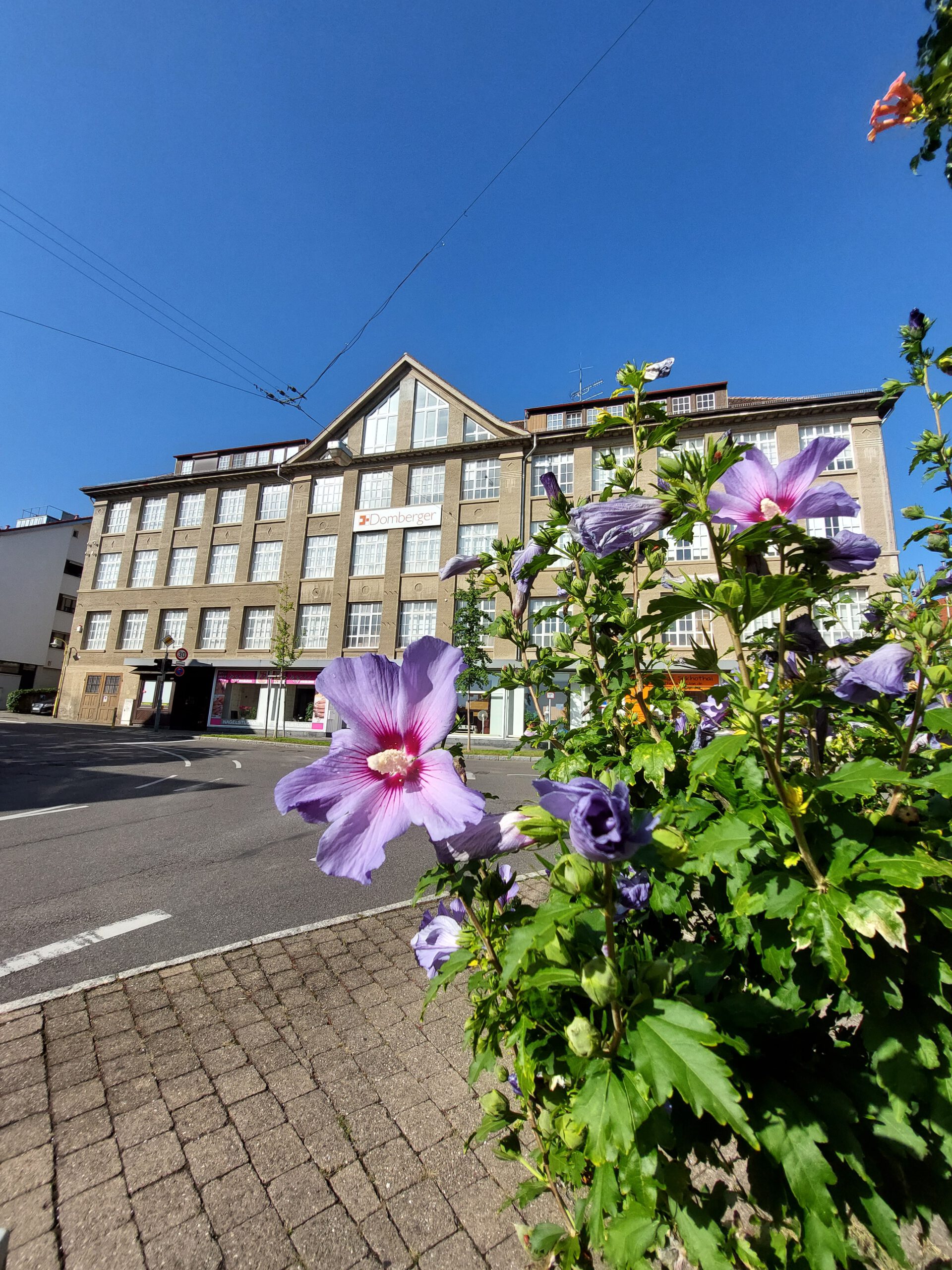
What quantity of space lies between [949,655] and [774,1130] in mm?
1261

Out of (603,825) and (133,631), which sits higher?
(133,631)

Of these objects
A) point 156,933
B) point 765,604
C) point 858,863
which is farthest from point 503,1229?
point 156,933

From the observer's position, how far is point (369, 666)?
1067 mm

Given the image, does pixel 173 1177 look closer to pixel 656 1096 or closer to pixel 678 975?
pixel 678 975

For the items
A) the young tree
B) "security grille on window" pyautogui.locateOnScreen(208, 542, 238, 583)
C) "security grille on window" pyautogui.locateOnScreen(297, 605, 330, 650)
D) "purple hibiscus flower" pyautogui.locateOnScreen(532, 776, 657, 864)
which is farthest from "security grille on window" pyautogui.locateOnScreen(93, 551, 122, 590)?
"purple hibiscus flower" pyautogui.locateOnScreen(532, 776, 657, 864)

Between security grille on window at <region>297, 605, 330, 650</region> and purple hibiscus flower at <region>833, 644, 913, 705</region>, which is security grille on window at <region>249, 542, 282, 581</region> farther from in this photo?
purple hibiscus flower at <region>833, 644, 913, 705</region>

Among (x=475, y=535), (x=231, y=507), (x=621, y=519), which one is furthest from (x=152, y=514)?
(x=621, y=519)

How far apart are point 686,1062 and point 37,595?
53.0 metres

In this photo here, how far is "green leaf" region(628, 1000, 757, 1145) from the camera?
776mm

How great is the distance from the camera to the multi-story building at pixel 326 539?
27.3m

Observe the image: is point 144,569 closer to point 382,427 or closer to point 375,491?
point 375,491

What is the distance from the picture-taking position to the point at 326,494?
31.1 meters

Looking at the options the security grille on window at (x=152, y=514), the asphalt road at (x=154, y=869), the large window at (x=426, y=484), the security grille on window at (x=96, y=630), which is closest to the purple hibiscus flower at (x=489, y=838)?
the asphalt road at (x=154, y=869)

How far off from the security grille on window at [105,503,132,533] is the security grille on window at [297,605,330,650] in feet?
47.5
